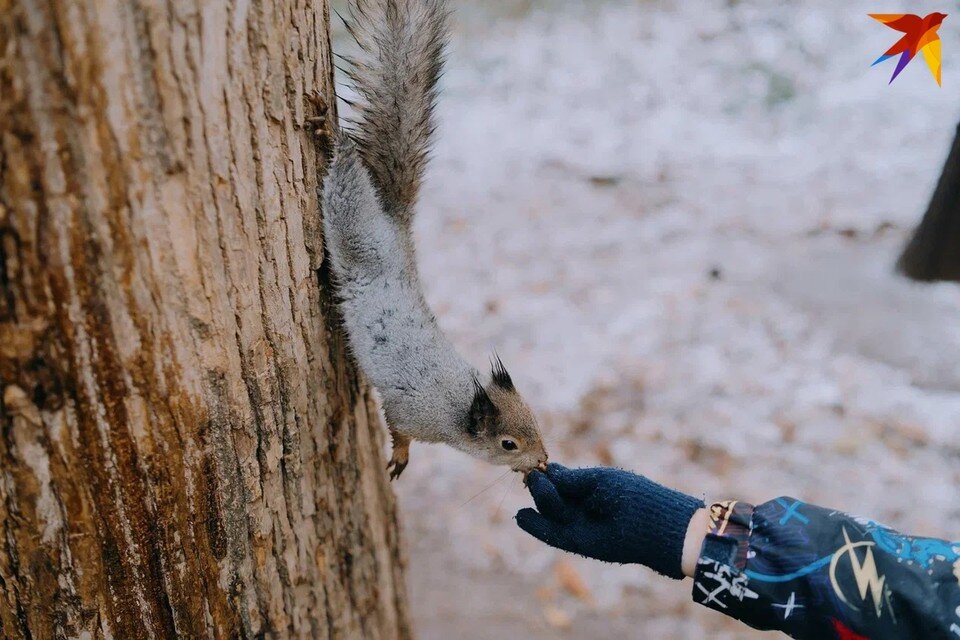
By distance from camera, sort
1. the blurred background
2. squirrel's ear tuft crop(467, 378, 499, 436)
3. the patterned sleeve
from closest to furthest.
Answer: the patterned sleeve
squirrel's ear tuft crop(467, 378, 499, 436)
the blurred background

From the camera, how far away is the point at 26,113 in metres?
0.92

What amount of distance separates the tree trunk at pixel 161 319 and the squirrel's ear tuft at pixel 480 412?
372 millimetres

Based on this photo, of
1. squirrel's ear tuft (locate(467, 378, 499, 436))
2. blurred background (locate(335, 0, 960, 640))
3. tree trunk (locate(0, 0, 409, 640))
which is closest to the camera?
tree trunk (locate(0, 0, 409, 640))

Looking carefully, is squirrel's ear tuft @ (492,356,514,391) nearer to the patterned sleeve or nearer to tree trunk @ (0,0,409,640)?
tree trunk @ (0,0,409,640)

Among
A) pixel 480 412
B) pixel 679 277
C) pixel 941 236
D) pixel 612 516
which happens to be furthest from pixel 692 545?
pixel 679 277

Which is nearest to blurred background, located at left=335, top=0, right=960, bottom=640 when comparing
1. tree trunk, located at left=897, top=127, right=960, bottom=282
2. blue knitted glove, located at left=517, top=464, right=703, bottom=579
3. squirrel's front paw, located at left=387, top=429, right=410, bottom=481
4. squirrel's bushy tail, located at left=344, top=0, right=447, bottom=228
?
tree trunk, located at left=897, top=127, right=960, bottom=282

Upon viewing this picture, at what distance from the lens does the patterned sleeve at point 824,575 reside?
1255 mm

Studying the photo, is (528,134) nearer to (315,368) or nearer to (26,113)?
(315,368)

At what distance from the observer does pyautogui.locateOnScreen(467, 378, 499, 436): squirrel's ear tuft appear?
175cm

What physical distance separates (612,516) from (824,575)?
0.39 m

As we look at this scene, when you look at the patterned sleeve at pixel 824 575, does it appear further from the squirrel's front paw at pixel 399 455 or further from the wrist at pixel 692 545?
the squirrel's front paw at pixel 399 455

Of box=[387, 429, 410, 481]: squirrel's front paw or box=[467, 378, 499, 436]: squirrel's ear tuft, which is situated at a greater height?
box=[467, 378, 499, 436]: squirrel's ear tuft

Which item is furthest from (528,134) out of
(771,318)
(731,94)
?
(771,318)

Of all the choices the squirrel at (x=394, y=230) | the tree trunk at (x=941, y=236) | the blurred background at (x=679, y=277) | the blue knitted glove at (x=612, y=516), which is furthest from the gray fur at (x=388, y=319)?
the tree trunk at (x=941, y=236)
